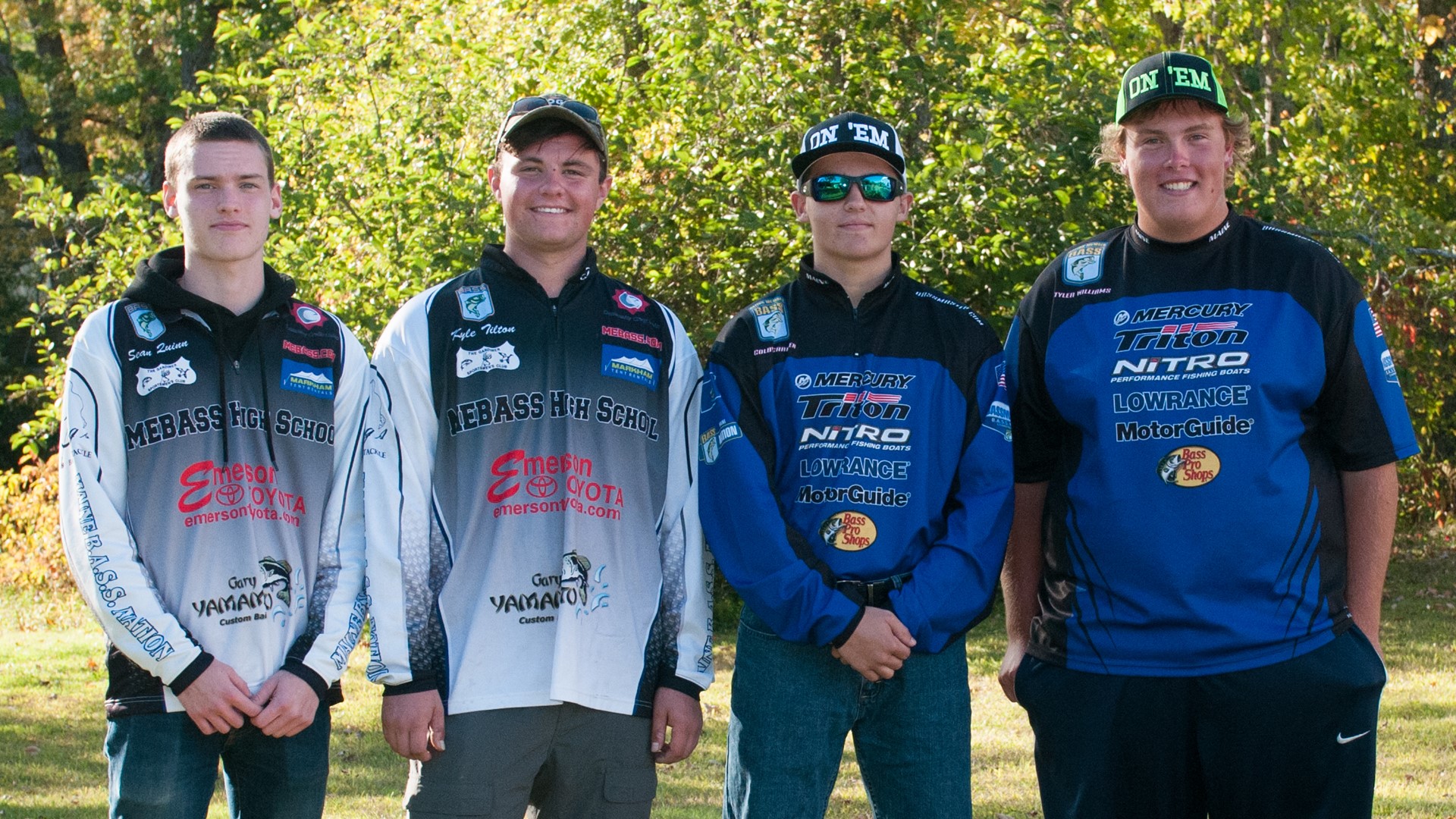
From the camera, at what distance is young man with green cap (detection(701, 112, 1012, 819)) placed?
3.35 m

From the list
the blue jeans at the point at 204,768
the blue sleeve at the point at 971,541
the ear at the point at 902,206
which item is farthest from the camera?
the ear at the point at 902,206

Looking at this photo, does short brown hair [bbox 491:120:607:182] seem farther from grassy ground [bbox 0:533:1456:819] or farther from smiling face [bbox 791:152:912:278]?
grassy ground [bbox 0:533:1456:819]

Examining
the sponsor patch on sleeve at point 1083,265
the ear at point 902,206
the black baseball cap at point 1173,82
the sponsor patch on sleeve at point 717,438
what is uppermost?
the black baseball cap at point 1173,82

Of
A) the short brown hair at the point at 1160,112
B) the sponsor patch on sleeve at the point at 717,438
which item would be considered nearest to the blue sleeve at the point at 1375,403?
the short brown hair at the point at 1160,112

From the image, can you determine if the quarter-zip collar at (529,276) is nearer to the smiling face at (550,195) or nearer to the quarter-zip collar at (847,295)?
the smiling face at (550,195)

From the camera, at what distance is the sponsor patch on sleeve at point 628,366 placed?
351 centimetres

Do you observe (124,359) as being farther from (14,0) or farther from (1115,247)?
(14,0)

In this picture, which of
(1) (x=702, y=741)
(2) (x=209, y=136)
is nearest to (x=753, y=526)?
(2) (x=209, y=136)

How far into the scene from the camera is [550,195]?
354 centimetres

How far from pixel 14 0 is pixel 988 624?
65.2ft

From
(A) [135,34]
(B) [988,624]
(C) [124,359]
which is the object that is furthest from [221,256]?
(A) [135,34]

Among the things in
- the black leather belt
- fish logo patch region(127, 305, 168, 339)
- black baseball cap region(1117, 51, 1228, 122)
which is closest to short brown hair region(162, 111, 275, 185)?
fish logo patch region(127, 305, 168, 339)

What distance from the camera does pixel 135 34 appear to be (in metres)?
22.6

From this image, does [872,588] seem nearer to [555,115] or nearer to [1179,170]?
[1179,170]
